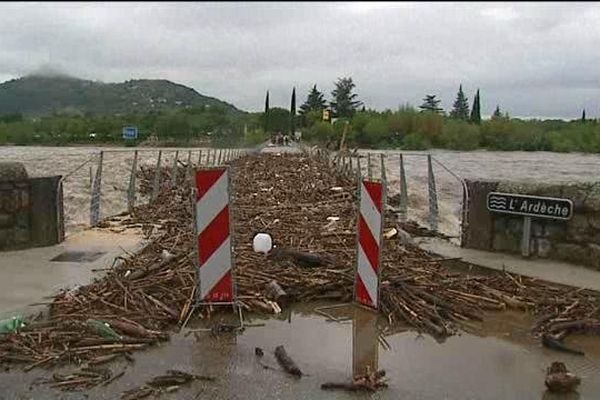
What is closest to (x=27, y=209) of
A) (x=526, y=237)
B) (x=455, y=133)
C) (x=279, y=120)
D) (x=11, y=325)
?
(x=11, y=325)

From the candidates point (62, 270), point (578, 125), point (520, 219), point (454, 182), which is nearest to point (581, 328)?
point (520, 219)

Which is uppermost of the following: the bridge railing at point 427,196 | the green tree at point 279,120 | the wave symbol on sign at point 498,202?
the green tree at point 279,120

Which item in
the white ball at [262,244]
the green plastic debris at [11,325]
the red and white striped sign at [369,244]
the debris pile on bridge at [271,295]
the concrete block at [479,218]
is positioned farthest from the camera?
the concrete block at [479,218]

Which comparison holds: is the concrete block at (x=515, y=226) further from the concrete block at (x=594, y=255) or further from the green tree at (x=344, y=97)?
the green tree at (x=344, y=97)

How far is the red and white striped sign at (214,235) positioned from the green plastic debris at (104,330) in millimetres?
838

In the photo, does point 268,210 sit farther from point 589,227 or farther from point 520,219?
point 589,227

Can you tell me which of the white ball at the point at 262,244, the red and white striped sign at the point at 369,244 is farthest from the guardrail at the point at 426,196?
the red and white striped sign at the point at 369,244

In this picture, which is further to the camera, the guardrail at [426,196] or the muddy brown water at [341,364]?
the guardrail at [426,196]

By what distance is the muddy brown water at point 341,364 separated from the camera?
154 inches

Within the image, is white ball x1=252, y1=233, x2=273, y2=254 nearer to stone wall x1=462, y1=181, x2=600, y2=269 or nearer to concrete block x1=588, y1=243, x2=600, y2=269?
stone wall x1=462, y1=181, x2=600, y2=269

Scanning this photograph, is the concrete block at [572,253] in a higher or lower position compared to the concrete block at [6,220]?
lower

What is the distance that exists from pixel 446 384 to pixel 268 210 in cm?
736

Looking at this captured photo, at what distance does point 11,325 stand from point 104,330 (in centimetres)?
68

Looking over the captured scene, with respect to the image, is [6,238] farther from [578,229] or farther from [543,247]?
[578,229]
